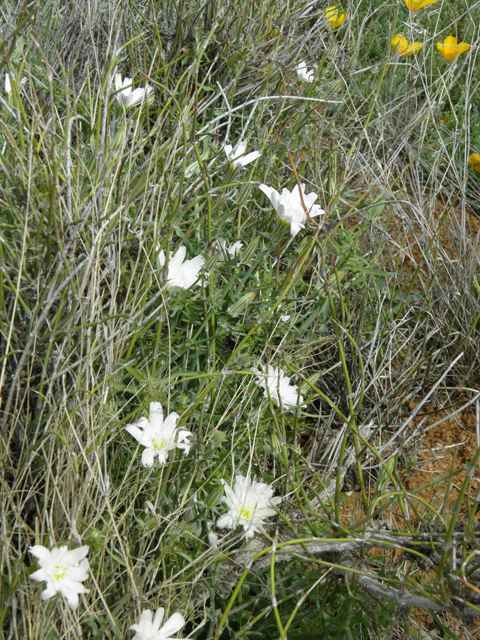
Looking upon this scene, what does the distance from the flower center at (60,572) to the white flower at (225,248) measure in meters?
0.85

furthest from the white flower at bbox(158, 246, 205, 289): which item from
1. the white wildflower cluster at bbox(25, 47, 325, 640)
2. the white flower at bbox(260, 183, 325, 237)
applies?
the white flower at bbox(260, 183, 325, 237)

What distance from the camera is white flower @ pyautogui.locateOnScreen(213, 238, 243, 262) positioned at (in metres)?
1.48

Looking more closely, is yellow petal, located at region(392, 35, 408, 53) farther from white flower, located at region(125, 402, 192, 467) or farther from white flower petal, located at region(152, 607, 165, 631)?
white flower petal, located at region(152, 607, 165, 631)

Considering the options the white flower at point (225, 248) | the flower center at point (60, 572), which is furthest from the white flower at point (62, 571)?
the white flower at point (225, 248)

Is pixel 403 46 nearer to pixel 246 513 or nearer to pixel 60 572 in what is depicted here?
pixel 246 513

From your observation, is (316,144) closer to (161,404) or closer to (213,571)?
(161,404)

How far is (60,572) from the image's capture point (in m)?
0.96

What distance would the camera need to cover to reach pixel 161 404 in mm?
1255

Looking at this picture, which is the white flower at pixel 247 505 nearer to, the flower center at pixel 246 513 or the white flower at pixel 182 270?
the flower center at pixel 246 513

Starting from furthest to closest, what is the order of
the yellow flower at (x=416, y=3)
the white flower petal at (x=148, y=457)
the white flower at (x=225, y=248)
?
1. the yellow flower at (x=416, y=3)
2. the white flower at (x=225, y=248)
3. the white flower petal at (x=148, y=457)

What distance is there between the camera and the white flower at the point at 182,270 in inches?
53.2

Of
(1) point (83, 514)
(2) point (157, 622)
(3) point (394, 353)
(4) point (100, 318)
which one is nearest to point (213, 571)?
(2) point (157, 622)

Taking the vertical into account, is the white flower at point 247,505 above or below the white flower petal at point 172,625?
above

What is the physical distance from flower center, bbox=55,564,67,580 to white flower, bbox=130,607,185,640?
16cm
